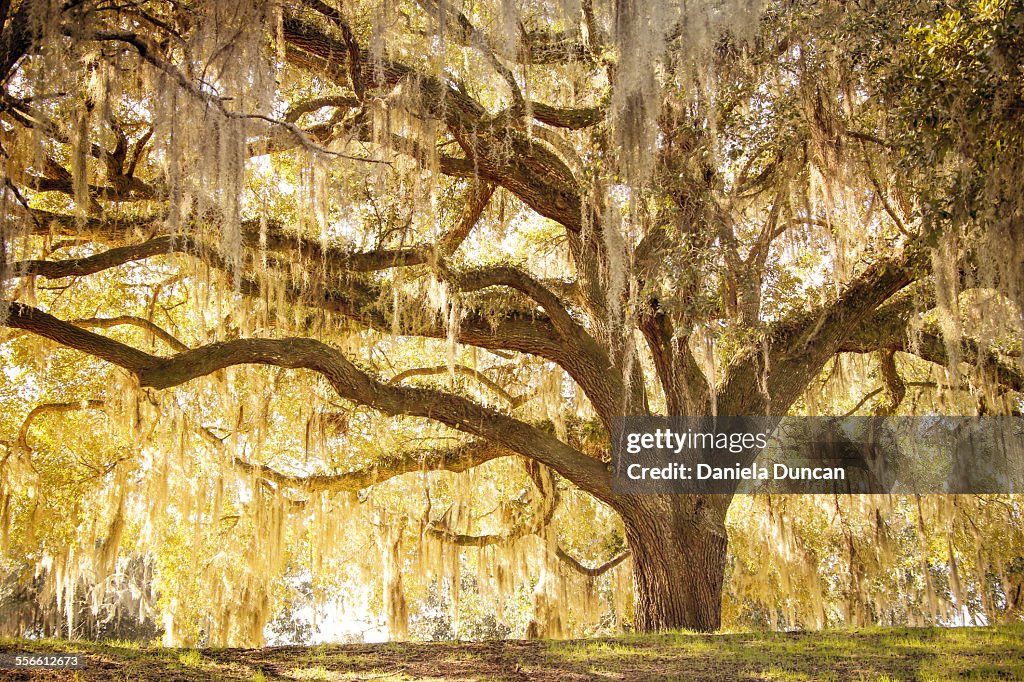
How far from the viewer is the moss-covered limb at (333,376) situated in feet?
19.3

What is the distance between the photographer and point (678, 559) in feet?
22.3

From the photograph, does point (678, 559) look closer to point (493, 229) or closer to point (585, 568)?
point (493, 229)

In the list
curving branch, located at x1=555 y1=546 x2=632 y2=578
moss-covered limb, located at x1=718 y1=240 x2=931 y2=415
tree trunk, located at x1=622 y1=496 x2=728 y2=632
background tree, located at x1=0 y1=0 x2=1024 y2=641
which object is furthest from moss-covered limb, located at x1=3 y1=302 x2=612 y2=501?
curving branch, located at x1=555 y1=546 x2=632 y2=578

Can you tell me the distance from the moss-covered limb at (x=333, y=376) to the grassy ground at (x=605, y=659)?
1686mm

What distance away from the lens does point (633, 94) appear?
18.3ft

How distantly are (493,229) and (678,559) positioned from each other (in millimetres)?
3762

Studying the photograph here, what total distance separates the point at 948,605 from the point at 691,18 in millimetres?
11359

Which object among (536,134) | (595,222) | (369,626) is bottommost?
(369,626)

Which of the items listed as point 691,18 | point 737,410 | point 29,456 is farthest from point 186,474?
point 691,18

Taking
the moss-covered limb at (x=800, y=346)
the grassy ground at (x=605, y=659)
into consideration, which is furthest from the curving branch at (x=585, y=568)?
the grassy ground at (x=605, y=659)

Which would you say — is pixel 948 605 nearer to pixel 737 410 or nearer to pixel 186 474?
pixel 737 410

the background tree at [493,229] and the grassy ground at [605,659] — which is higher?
the background tree at [493,229]

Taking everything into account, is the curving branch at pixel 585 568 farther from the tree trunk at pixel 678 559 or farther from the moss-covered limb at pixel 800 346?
the moss-covered limb at pixel 800 346

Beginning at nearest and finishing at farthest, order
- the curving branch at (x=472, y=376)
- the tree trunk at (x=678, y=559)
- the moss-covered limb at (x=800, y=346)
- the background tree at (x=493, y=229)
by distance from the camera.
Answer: the background tree at (x=493, y=229) → the tree trunk at (x=678, y=559) → the moss-covered limb at (x=800, y=346) → the curving branch at (x=472, y=376)
